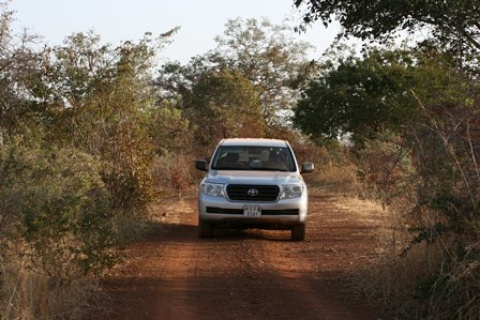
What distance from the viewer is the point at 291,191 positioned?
1327cm

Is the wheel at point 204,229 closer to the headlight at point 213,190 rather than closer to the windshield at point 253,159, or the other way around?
the headlight at point 213,190

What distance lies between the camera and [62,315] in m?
7.62

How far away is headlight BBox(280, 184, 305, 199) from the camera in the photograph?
13227 millimetres

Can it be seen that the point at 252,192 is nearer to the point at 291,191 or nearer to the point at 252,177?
the point at 252,177

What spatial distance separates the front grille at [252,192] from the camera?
1316cm

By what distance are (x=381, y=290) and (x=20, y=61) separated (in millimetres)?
9764

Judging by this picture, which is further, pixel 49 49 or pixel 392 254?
pixel 49 49

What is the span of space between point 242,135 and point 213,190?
2071 cm

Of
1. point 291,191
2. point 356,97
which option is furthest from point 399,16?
point 356,97

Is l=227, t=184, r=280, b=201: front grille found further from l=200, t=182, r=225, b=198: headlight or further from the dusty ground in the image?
the dusty ground

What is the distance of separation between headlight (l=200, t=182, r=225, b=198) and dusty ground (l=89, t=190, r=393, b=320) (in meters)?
0.77

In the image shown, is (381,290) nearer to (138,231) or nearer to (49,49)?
(138,231)

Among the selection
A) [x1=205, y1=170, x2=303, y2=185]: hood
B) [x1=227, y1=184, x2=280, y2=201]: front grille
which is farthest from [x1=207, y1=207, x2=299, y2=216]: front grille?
[x1=205, y1=170, x2=303, y2=185]: hood

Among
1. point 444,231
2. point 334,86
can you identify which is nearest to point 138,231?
point 444,231
